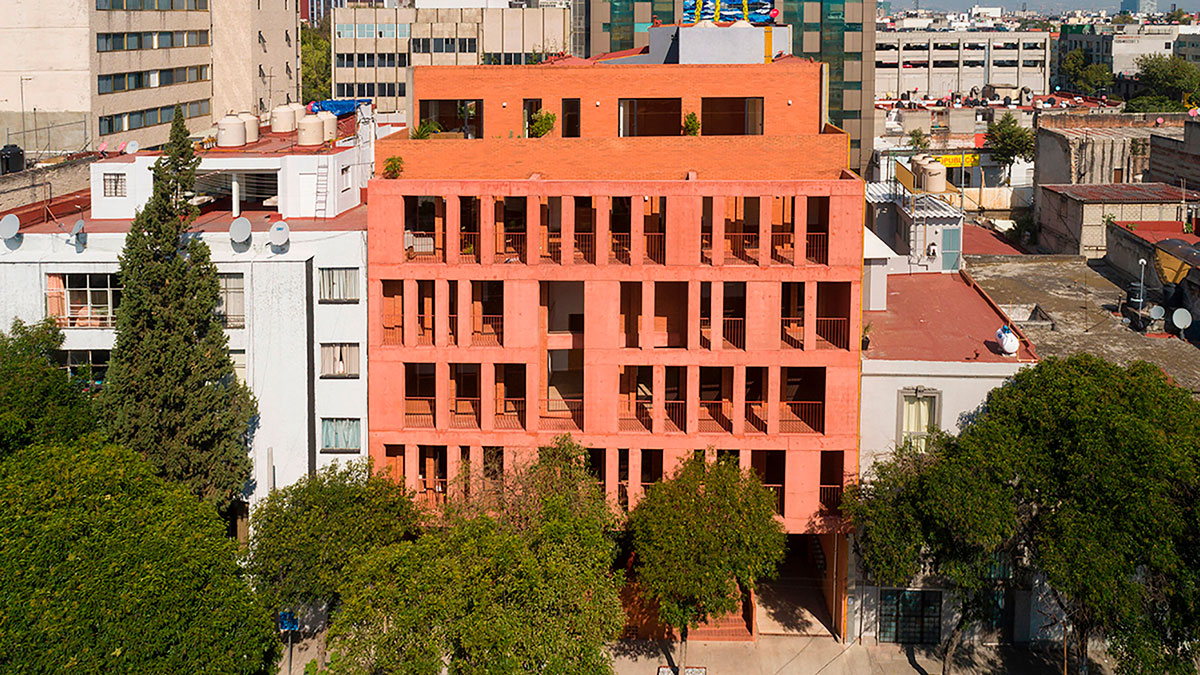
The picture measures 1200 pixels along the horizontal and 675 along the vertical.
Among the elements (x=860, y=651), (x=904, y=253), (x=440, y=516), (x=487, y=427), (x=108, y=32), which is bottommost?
(x=860, y=651)

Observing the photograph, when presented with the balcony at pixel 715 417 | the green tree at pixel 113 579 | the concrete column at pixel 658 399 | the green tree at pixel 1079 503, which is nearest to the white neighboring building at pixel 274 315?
the green tree at pixel 113 579

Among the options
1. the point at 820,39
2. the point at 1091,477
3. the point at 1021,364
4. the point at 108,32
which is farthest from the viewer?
the point at 820,39

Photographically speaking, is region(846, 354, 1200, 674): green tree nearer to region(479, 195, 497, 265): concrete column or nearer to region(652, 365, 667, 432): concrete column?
region(652, 365, 667, 432): concrete column

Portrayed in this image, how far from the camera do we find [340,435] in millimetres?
49188

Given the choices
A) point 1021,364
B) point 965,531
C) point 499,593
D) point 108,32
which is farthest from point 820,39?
point 499,593

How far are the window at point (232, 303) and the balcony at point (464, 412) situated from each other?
8.42 metres

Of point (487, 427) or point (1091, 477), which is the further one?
point (487, 427)

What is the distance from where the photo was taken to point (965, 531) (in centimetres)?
4212

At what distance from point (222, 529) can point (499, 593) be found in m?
10.2

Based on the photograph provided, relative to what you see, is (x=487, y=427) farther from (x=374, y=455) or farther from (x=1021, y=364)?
(x=1021, y=364)

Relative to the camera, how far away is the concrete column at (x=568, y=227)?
4650 centimetres

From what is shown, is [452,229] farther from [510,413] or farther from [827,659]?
[827,659]

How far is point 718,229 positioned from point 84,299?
2378 centimetres

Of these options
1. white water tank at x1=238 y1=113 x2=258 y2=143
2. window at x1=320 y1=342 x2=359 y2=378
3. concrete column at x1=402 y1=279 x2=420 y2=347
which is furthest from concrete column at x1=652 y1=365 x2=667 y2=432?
white water tank at x1=238 y1=113 x2=258 y2=143
